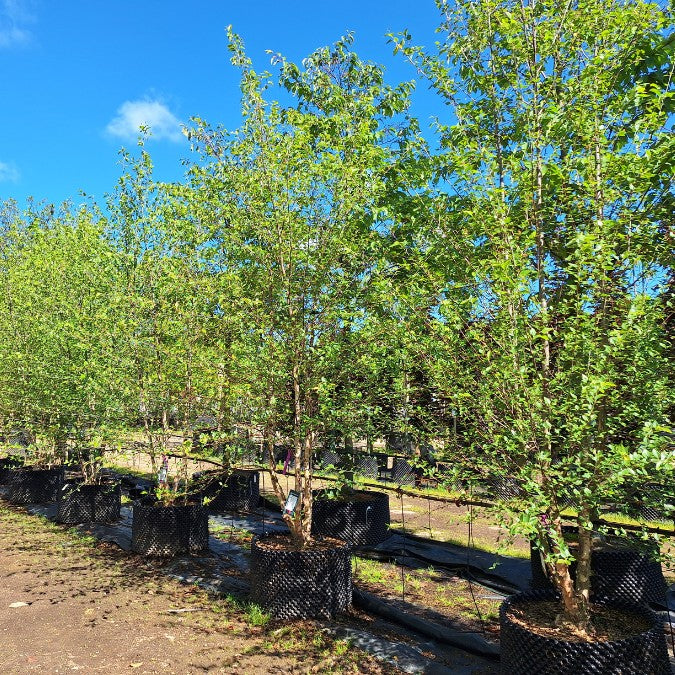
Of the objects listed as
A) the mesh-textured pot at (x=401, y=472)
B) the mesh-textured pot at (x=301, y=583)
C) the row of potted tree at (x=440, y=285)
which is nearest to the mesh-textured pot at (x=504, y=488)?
the row of potted tree at (x=440, y=285)

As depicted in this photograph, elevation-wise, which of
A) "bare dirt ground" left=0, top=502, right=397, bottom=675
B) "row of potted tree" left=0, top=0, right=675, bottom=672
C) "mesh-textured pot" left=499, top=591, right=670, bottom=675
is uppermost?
"row of potted tree" left=0, top=0, right=675, bottom=672

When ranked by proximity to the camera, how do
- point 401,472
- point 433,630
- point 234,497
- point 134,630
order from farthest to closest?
point 401,472 < point 234,497 < point 134,630 < point 433,630

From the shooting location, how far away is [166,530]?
7160 millimetres

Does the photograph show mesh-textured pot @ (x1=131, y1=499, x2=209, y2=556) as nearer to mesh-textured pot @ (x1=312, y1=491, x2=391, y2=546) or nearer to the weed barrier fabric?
mesh-textured pot @ (x1=312, y1=491, x2=391, y2=546)

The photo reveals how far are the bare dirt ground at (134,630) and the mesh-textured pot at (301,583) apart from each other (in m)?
0.19

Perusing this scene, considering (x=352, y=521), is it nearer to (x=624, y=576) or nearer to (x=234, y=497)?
(x=234, y=497)

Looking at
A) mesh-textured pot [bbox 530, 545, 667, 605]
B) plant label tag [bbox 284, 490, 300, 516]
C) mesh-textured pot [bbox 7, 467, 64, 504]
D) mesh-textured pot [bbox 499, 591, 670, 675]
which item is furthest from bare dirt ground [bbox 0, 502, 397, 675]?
mesh-textured pot [bbox 7, 467, 64, 504]

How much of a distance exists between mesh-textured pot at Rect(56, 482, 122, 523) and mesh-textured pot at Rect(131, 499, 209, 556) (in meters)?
1.95

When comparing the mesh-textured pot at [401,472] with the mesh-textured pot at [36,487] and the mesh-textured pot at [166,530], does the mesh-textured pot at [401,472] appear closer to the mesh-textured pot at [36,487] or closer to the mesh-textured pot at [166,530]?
the mesh-textured pot at [166,530]

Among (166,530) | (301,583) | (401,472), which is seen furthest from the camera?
(401,472)

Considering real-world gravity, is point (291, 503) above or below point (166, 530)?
above

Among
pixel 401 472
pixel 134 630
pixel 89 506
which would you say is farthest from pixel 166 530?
pixel 401 472

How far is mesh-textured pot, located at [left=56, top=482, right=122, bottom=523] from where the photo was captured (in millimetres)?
8945

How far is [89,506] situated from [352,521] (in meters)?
4.52
